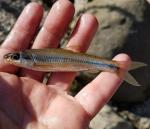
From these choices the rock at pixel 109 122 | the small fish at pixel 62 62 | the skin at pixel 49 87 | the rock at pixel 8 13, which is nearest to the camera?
the skin at pixel 49 87

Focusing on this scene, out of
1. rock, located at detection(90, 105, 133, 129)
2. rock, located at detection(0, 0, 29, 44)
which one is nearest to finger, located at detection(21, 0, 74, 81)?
rock, located at detection(90, 105, 133, 129)

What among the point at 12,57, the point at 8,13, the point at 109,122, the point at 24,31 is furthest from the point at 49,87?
the point at 8,13

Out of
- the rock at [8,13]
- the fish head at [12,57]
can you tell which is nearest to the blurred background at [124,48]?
the rock at [8,13]

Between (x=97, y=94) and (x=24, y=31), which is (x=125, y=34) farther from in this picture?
(x=97, y=94)

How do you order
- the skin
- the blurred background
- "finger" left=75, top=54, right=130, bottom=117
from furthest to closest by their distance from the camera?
1. the blurred background
2. "finger" left=75, top=54, right=130, bottom=117
3. the skin

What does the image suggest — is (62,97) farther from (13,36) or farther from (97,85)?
(13,36)

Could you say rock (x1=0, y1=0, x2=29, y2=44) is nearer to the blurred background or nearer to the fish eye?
the blurred background

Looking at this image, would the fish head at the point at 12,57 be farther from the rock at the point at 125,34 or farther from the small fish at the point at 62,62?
the rock at the point at 125,34
